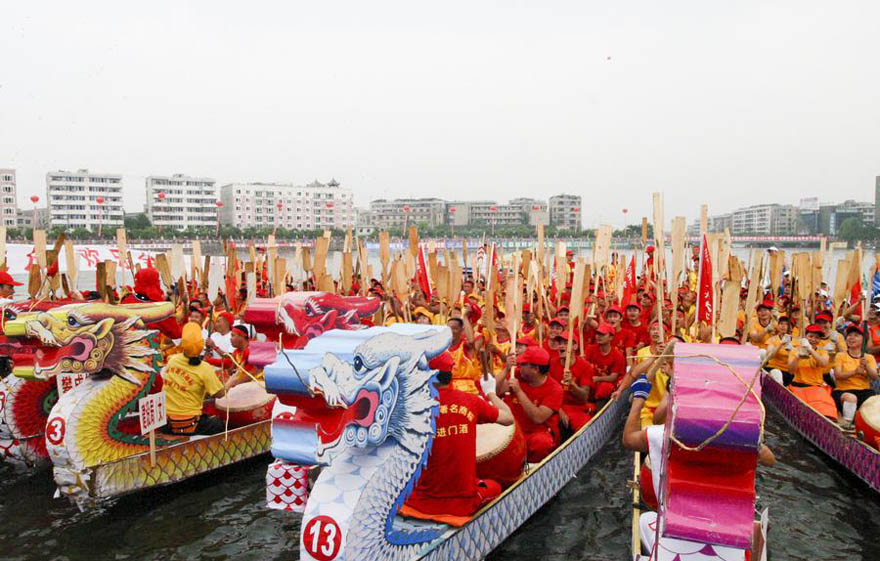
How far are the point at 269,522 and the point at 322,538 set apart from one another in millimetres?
3475

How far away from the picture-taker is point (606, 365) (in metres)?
8.68

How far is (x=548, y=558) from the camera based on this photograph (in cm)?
602

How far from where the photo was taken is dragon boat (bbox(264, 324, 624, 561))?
365cm

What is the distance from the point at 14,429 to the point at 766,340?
1066cm

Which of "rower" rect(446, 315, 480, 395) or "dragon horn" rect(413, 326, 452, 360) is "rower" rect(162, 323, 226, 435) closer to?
"rower" rect(446, 315, 480, 395)

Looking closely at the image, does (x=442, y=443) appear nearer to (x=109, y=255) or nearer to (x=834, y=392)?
(x=834, y=392)

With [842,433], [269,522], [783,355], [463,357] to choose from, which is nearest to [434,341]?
[463,357]

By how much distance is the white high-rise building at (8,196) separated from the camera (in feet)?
266

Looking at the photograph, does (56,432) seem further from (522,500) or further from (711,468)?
(711,468)

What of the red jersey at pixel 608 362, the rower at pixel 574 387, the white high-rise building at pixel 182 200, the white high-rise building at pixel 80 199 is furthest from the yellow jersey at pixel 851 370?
the white high-rise building at pixel 182 200

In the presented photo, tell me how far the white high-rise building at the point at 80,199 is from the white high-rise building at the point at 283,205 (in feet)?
57.2

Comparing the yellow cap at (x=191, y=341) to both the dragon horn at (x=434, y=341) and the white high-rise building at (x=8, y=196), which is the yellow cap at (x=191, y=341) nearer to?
the dragon horn at (x=434, y=341)

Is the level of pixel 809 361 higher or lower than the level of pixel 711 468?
lower

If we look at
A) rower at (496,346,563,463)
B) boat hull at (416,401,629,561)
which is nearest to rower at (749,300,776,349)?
boat hull at (416,401,629,561)
